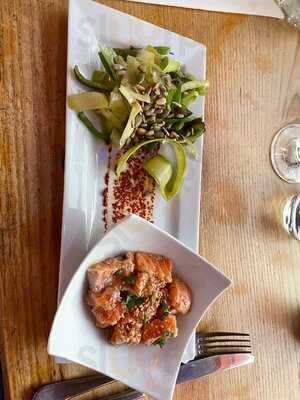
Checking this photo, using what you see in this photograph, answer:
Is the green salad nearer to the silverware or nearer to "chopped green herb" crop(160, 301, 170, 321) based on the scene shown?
"chopped green herb" crop(160, 301, 170, 321)

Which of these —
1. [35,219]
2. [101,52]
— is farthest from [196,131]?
[35,219]

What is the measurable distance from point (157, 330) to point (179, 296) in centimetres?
8

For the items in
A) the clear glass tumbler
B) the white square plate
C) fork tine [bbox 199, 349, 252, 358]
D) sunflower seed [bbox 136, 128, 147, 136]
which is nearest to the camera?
the white square plate

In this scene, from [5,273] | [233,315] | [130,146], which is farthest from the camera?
[233,315]

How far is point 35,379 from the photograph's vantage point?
106 cm

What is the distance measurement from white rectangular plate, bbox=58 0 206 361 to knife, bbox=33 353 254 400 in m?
0.04

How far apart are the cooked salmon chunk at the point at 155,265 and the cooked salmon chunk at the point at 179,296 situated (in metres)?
0.02

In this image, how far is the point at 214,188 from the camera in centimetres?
129

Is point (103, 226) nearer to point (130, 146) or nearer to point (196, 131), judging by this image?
point (130, 146)

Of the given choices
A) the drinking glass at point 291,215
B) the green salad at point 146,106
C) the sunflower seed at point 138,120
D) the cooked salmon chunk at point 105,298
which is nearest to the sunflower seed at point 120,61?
the green salad at point 146,106

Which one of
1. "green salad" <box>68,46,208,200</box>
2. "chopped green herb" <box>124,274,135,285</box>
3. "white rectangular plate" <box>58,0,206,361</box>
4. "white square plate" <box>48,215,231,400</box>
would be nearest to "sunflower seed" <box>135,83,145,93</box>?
"green salad" <box>68,46,208,200</box>

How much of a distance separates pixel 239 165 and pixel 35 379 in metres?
0.65

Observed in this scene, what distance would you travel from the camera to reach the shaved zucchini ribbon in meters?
1.12

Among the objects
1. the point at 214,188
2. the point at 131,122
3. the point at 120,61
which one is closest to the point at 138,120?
the point at 131,122
